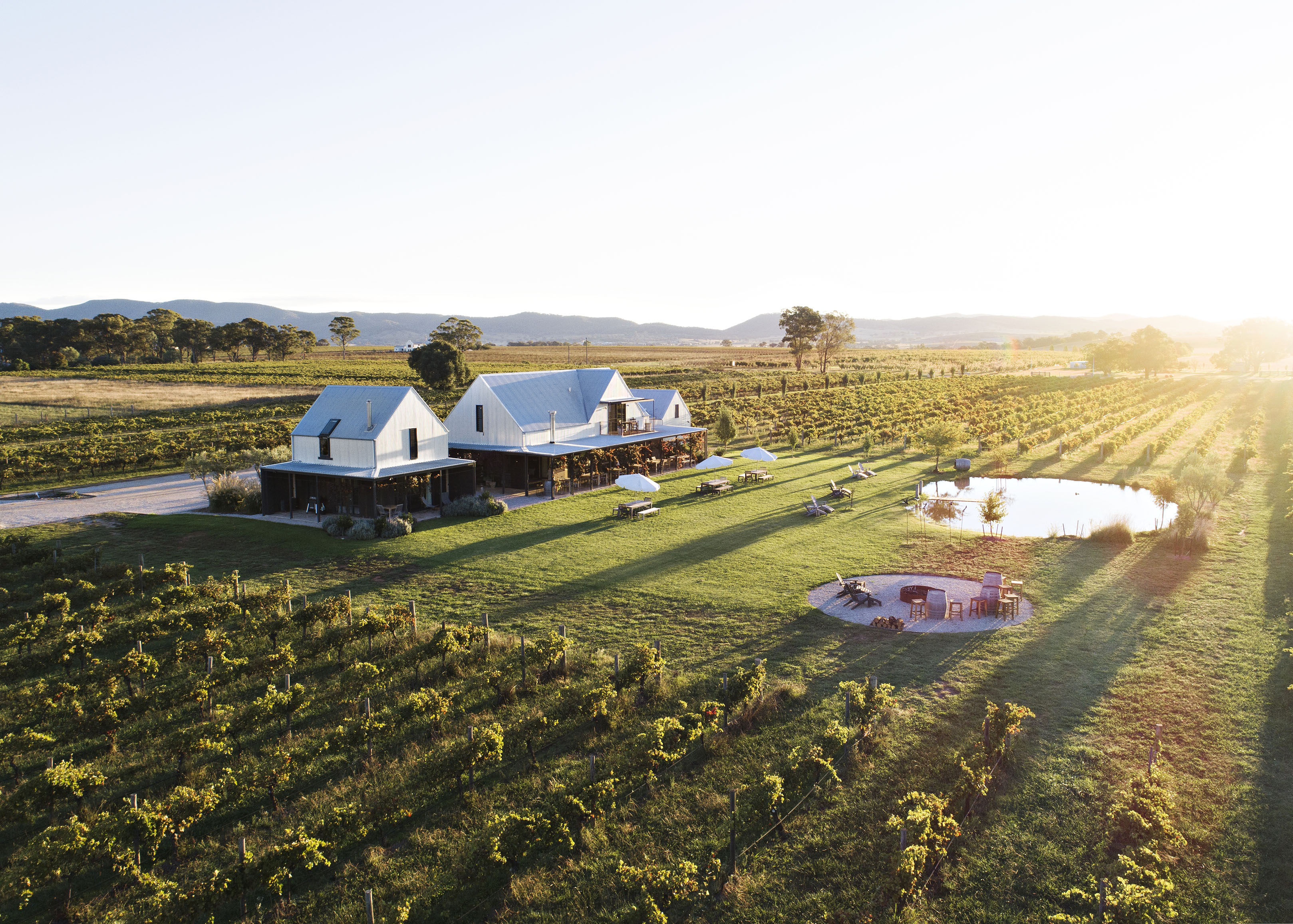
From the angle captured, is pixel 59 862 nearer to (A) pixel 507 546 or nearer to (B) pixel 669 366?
(A) pixel 507 546

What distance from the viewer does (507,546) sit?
24.2 meters

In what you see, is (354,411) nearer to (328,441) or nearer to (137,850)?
(328,441)

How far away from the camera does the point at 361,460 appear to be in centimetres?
2875

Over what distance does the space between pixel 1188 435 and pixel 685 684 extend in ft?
162

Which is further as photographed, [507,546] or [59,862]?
[507,546]

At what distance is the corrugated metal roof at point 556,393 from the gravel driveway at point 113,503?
13.4 meters

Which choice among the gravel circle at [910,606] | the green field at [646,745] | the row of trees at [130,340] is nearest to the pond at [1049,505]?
the green field at [646,745]

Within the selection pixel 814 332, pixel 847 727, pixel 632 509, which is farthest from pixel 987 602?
pixel 814 332

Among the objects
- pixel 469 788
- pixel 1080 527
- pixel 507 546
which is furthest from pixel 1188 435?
pixel 469 788

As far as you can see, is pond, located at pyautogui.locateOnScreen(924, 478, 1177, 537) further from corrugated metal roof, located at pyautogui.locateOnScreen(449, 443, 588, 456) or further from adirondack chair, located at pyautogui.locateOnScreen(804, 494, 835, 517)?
corrugated metal roof, located at pyautogui.locateOnScreen(449, 443, 588, 456)

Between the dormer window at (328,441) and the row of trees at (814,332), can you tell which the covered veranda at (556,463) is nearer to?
the dormer window at (328,441)

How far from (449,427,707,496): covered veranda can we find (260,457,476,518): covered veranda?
259cm

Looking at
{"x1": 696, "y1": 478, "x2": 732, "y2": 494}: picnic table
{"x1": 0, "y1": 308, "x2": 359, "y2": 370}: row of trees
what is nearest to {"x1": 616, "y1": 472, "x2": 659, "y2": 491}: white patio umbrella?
{"x1": 696, "y1": 478, "x2": 732, "y2": 494}: picnic table

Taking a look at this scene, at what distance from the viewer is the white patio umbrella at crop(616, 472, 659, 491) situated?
2903 cm
